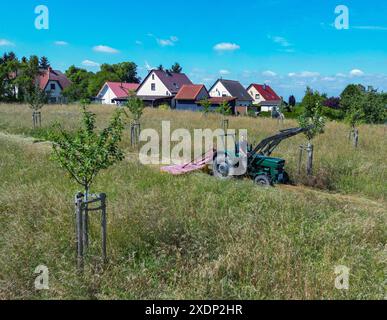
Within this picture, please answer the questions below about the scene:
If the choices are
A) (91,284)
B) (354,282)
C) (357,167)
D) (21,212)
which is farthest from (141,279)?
(357,167)

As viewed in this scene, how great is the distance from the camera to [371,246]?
498 centimetres

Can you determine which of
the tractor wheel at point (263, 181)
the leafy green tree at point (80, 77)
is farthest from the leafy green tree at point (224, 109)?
the leafy green tree at point (80, 77)

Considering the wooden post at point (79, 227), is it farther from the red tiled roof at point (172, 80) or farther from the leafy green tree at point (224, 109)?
the red tiled roof at point (172, 80)

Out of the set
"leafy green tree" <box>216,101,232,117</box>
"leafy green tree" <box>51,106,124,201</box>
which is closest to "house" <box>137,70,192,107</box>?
"leafy green tree" <box>216,101,232,117</box>

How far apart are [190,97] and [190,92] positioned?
132cm

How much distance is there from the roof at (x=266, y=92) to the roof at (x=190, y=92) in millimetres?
19662

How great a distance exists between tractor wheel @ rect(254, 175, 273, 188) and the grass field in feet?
3.33

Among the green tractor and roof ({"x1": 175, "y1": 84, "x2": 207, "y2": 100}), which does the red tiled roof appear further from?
the green tractor

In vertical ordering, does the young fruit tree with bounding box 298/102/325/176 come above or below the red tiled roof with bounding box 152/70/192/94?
below

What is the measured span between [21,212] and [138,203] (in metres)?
2.08

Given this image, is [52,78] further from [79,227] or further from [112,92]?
[79,227]

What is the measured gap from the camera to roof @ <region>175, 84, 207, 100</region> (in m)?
44.2

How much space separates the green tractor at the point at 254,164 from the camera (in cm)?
916
